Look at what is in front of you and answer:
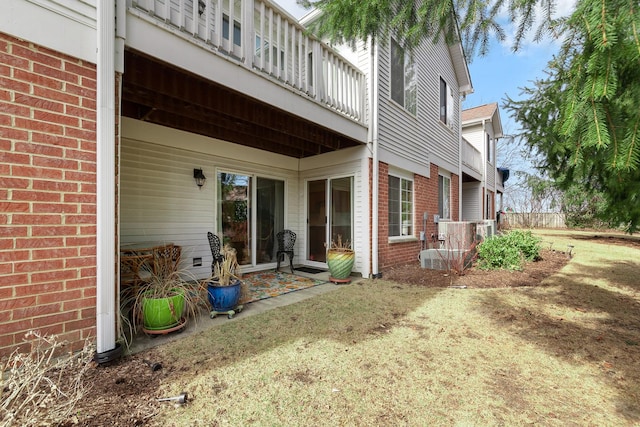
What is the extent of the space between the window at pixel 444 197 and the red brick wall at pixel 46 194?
844cm

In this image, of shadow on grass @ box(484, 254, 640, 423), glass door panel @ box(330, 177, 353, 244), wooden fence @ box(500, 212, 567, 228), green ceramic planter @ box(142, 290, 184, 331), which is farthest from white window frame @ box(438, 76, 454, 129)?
wooden fence @ box(500, 212, 567, 228)

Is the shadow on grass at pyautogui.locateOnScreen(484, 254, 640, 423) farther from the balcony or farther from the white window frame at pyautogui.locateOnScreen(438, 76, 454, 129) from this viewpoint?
the white window frame at pyautogui.locateOnScreen(438, 76, 454, 129)

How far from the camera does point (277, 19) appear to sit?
12.4 ft

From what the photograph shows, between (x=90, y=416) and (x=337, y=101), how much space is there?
480 centimetres

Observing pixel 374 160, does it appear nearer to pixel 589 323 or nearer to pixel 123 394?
pixel 589 323

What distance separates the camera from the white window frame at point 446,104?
8969mm

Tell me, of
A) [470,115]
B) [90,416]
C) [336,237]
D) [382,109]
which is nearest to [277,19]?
[382,109]

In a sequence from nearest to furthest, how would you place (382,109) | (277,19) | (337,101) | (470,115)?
(277,19), (337,101), (382,109), (470,115)

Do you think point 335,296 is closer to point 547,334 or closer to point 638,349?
point 547,334

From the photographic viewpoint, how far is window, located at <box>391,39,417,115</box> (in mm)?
6414

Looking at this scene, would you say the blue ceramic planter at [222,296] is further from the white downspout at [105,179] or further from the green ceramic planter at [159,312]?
the white downspout at [105,179]

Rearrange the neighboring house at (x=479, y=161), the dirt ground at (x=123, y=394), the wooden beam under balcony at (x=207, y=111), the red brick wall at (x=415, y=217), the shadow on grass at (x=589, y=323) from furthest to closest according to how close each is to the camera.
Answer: the neighboring house at (x=479, y=161), the red brick wall at (x=415, y=217), the wooden beam under balcony at (x=207, y=111), the shadow on grass at (x=589, y=323), the dirt ground at (x=123, y=394)

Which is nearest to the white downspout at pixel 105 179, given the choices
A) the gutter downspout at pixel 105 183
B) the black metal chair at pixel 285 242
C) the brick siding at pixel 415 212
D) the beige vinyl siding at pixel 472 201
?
the gutter downspout at pixel 105 183

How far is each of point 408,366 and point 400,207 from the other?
469 centimetres
